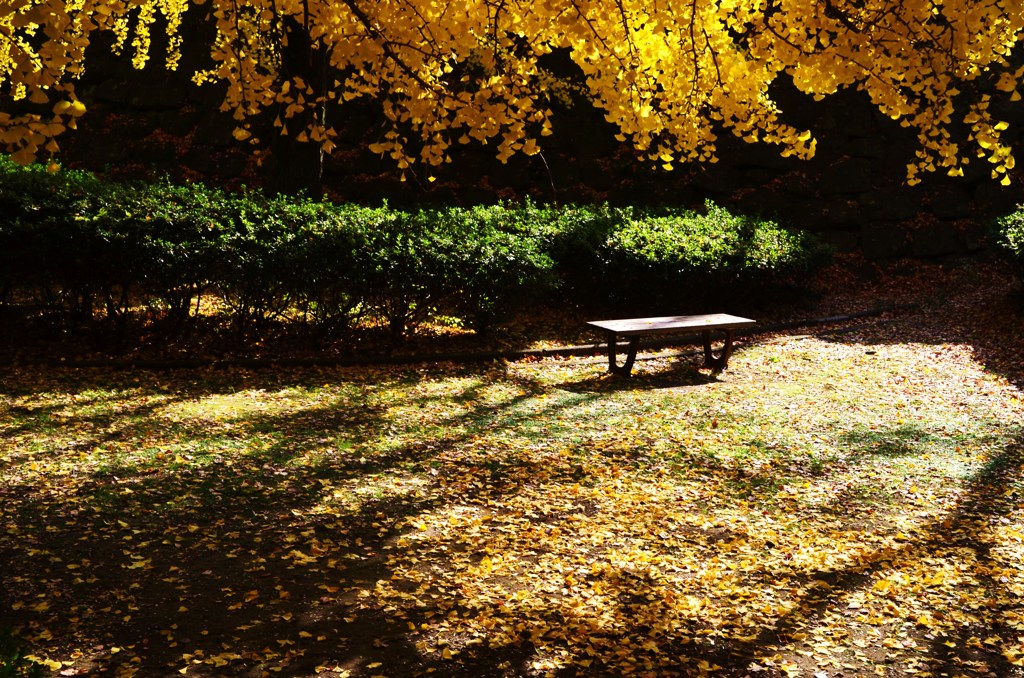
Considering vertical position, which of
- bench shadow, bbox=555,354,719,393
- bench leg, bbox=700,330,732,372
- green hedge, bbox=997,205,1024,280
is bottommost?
bench shadow, bbox=555,354,719,393

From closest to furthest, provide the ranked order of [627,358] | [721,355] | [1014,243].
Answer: [627,358]
[721,355]
[1014,243]

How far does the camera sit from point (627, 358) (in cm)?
782

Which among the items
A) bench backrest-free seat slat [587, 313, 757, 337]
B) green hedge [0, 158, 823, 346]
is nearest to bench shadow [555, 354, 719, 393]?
bench backrest-free seat slat [587, 313, 757, 337]

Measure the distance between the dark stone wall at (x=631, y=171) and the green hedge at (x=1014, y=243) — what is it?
10.2ft

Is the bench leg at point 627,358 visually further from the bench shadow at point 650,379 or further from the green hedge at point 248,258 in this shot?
the green hedge at point 248,258

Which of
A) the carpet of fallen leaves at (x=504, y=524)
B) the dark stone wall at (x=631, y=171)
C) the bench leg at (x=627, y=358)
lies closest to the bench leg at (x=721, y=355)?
the carpet of fallen leaves at (x=504, y=524)

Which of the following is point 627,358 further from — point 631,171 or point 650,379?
point 631,171

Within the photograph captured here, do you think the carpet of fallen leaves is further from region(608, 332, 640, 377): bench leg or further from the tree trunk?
the tree trunk

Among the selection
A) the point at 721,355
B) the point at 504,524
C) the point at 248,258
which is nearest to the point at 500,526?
the point at 504,524

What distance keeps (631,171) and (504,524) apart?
11.4 metres

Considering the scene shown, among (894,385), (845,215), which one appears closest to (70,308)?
(894,385)

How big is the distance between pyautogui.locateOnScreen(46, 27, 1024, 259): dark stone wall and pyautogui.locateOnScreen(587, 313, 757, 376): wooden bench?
652cm

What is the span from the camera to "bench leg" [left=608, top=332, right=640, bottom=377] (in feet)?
25.4

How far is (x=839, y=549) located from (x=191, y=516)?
3.27 meters
